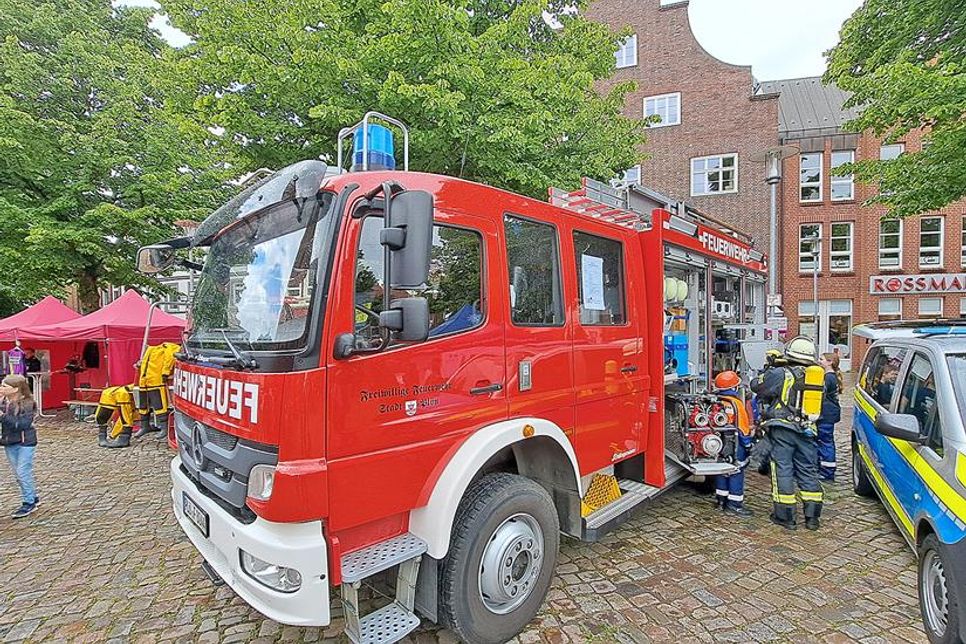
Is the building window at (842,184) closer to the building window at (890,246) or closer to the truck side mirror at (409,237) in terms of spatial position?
the building window at (890,246)

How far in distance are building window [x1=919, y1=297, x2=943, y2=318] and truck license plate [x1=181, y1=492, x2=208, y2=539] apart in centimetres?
2693

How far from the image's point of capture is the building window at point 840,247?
22.0m

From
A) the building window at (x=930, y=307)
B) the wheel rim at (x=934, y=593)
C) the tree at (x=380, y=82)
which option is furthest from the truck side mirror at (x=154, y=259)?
the building window at (x=930, y=307)

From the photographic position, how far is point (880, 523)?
4.70m

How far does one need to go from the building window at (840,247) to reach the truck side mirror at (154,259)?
25.2 metres

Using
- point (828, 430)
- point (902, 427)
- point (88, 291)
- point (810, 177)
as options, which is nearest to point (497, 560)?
point (902, 427)

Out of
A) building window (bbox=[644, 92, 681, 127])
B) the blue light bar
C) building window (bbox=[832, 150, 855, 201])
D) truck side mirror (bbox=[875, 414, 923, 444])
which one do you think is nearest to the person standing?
truck side mirror (bbox=[875, 414, 923, 444])

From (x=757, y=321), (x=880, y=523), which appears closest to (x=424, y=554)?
(x=880, y=523)

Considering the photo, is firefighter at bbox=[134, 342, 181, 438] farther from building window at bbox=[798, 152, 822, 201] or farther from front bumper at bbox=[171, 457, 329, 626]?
building window at bbox=[798, 152, 822, 201]

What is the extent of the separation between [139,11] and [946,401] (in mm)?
17874

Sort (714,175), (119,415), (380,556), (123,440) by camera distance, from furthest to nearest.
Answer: (714,175) < (119,415) < (123,440) < (380,556)

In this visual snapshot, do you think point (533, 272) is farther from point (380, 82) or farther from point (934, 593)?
point (380, 82)

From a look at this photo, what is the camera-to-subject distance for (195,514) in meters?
2.88

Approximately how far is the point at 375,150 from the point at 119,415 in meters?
8.17
